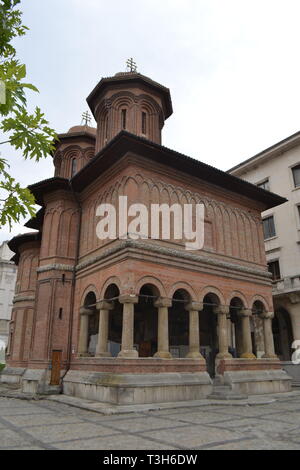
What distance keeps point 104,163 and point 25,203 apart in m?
12.1

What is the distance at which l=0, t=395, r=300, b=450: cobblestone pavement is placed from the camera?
6.40 metres

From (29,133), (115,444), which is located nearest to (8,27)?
(29,133)

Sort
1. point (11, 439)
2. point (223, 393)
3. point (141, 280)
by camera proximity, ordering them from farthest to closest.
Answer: point (223, 393)
point (141, 280)
point (11, 439)

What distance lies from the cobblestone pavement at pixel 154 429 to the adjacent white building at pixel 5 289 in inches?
1450

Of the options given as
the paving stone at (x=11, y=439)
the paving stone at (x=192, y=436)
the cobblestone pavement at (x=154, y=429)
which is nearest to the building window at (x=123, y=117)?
the cobblestone pavement at (x=154, y=429)

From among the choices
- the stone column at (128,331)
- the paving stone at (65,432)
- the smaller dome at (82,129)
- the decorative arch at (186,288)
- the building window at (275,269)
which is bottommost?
the paving stone at (65,432)

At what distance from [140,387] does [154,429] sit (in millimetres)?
4073

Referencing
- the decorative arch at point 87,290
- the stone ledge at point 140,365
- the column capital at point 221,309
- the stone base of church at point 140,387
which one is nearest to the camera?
the stone base of church at point 140,387

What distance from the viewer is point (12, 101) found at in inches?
157

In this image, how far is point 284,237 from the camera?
81.8ft

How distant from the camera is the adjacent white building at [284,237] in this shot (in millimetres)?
23391

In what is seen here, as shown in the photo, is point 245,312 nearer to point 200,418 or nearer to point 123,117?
point 200,418

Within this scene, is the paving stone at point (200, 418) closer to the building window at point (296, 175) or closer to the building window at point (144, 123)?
the building window at point (144, 123)
